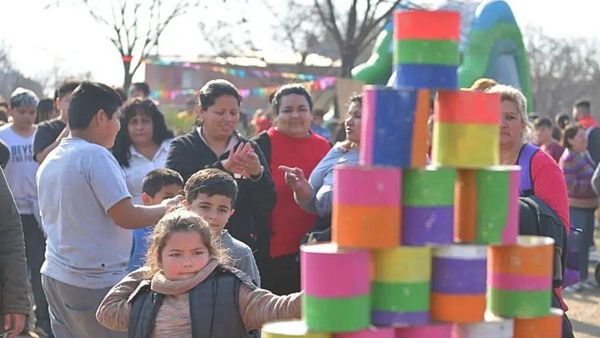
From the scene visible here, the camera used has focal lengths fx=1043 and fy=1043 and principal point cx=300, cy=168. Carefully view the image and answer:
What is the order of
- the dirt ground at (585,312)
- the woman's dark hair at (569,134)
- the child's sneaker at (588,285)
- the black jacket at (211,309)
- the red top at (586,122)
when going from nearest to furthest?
the black jacket at (211,309)
the dirt ground at (585,312)
the child's sneaker at (588,285)
the woman's dark hair at (569,134)
the red top at (586,122)

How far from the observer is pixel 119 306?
400 centimetres

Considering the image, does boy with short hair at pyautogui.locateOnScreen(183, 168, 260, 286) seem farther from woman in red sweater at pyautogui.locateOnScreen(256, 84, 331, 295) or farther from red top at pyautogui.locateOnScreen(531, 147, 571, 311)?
red top at pyautogui.locateOnScreen(531, 147, 571, 311)

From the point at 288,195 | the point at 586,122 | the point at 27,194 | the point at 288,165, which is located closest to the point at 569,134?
the point at 586,122

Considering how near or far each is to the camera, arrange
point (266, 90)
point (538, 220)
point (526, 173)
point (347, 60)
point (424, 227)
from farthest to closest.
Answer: point (347, 60), point (266, 90), point (526, 173), point (538, 220), point (424, 227)

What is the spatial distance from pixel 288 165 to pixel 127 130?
3.79 feet

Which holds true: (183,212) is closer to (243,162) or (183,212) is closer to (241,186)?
(243,162)

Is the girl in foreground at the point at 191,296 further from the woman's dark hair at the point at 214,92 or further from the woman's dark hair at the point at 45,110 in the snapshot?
the woman's dark hair at the point at 45,110

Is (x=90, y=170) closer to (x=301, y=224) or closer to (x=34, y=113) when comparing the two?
(x=301, y=224)

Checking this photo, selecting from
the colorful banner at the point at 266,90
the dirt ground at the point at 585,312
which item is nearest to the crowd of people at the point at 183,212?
the dirt ground at the point at 585,312

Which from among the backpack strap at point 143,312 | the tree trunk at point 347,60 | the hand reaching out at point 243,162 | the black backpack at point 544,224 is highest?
the tree trunk at point 347,60

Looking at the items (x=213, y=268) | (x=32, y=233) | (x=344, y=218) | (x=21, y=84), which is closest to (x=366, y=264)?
(x=344, y=218)

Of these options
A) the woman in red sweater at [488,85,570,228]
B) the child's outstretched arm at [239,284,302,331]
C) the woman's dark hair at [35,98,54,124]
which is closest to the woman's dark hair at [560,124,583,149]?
the woman's dark hair at [35,98,54,124]

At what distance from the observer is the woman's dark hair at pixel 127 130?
6586 mm

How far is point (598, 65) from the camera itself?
62.2 metres
